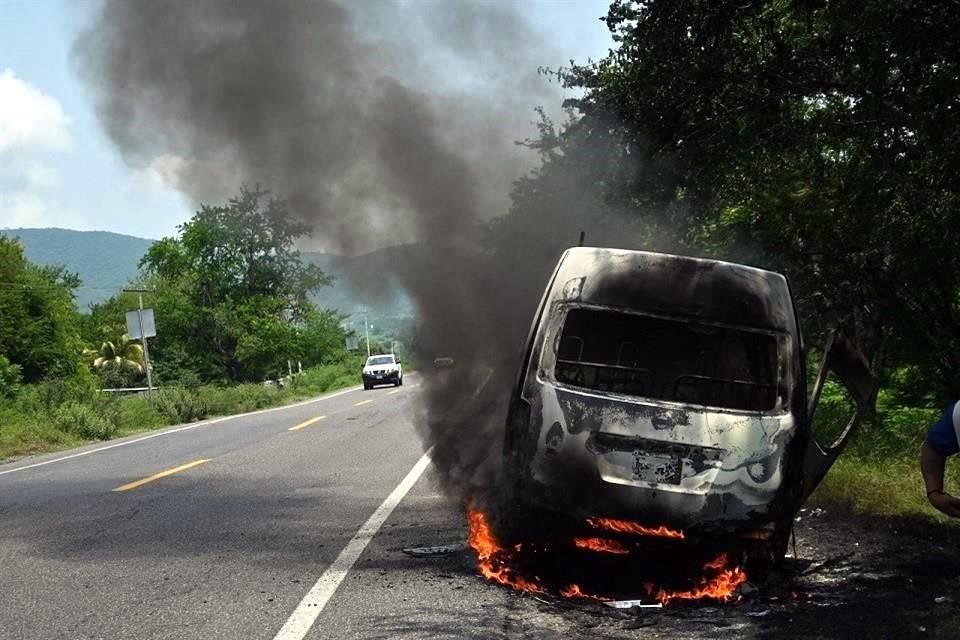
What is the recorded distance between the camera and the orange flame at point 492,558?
6.37 meters

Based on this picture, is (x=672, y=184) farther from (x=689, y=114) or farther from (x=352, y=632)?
(x=352, y=632)

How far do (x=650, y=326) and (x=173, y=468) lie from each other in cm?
845

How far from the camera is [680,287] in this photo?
686 centimetres

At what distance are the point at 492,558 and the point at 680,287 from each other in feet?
7.17

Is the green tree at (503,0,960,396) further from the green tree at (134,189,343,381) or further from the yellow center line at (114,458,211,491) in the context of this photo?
the green tree at (134,189,343,381)

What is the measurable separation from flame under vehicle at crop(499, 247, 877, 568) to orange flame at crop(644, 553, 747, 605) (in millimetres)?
208

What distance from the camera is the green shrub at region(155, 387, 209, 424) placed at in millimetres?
31189

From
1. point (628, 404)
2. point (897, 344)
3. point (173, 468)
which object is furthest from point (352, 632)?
point (173, 468)

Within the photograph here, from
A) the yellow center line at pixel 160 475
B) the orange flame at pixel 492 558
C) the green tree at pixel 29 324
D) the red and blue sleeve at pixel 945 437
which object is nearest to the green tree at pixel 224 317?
the green tree at pixel 29 324

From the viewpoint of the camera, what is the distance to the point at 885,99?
25.4ft

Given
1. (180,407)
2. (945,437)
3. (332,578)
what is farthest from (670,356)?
(180,407)

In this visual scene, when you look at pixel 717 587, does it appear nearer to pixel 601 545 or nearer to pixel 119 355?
pixel 601 545

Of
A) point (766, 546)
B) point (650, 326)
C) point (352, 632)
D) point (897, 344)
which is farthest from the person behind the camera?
point (897, 344)

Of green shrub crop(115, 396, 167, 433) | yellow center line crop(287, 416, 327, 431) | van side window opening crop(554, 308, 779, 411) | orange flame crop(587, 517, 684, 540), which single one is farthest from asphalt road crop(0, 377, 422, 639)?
green shrub crop(115, 396, 167, 433)
